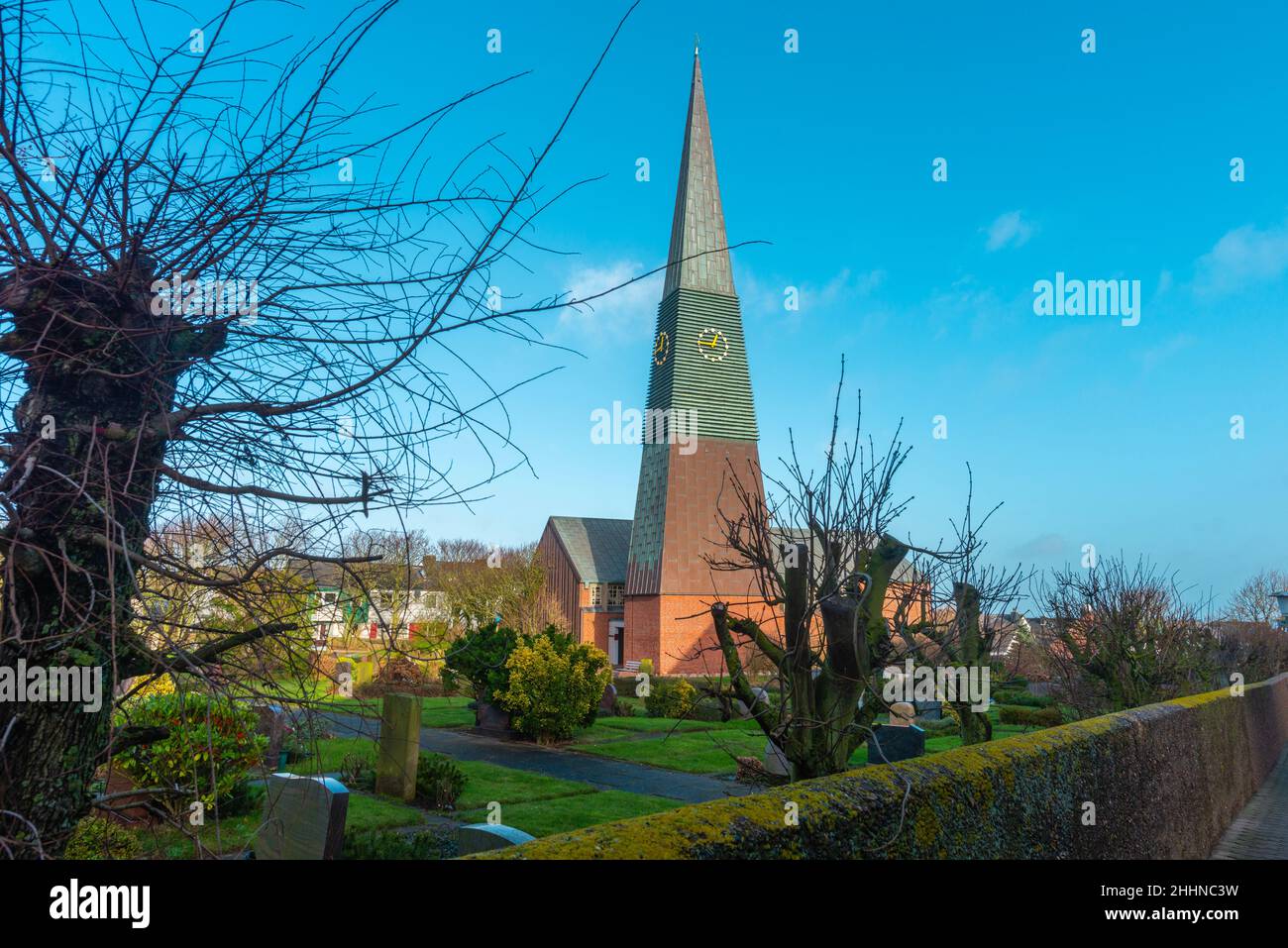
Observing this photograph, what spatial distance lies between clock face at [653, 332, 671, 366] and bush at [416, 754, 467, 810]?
3548cm

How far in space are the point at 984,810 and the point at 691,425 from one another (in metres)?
40.5

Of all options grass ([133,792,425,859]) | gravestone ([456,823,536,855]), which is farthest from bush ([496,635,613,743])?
gravestone ([456,823,536,855])

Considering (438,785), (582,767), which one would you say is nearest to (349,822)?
(438,785)

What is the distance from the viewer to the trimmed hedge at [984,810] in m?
2.61

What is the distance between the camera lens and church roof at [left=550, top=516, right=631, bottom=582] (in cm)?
5322

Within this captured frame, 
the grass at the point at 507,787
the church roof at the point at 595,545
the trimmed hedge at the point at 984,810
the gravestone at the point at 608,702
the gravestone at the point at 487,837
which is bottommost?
the gravestone at the point at 608,702

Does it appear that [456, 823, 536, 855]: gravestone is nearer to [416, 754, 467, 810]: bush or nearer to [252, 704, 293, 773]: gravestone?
[252, 704, 293, 773]: gravestone

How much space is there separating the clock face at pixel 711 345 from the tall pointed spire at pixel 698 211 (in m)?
2.52

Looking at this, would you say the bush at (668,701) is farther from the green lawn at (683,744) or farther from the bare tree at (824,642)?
the bare tree at (824,642)

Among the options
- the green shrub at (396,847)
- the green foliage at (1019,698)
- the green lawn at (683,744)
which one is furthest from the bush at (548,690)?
the green foliage at (1019,698)
